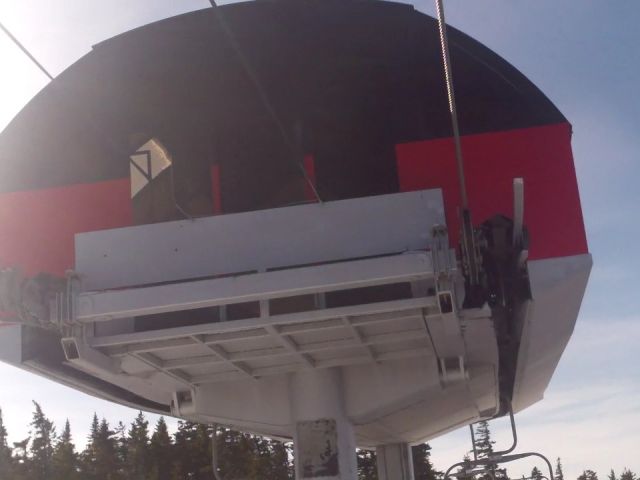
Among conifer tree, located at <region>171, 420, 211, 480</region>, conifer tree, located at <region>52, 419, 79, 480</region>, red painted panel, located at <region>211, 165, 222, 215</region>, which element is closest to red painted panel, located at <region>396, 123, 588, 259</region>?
red painted panel, located at <region>211, 165, 222, 215</region>

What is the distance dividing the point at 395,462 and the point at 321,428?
24.3ft

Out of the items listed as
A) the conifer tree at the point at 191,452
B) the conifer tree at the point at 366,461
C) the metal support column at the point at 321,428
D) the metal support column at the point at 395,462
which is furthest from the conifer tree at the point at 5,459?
the metal support column at the point at 321,428

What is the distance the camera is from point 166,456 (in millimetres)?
54438

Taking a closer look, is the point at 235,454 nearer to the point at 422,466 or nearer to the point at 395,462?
the point at 422,466

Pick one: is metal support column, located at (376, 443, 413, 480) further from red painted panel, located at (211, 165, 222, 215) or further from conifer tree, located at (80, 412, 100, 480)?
conifer tree, located at (80, 412, 100, 480)

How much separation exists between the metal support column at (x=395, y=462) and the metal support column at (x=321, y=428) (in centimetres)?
691

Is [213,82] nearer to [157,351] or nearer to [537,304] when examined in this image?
[157,351]

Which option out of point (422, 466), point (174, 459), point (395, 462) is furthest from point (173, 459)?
point (395, 462)

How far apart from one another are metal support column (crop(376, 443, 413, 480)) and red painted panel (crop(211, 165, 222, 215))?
9.11 metres

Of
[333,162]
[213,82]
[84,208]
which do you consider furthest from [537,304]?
[84,208]

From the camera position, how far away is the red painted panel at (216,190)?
9594 mm

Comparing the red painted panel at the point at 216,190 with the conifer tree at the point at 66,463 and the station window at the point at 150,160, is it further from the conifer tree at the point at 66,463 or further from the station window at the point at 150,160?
the conifer tree at the point at 66,463

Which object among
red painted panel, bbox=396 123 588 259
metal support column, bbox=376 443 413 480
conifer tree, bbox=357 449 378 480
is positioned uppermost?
red painted panel, bbox=396 123 588 259

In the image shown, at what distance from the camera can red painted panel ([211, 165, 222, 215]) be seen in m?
9.59
